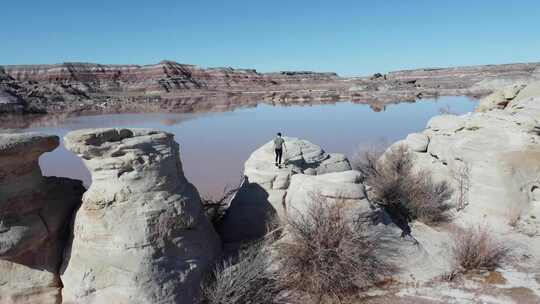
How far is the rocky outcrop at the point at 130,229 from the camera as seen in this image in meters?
5.00

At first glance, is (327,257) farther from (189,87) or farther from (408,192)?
(189,87)

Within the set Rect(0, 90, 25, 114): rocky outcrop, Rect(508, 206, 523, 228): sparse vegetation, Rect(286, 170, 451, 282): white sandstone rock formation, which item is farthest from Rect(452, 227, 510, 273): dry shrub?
Rect(0, 90, 25, 114): rocky outcrop

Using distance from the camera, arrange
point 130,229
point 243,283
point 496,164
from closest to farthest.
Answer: point 130,229 → point 243,283 → point 496,164

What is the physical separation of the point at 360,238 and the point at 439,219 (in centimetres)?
380

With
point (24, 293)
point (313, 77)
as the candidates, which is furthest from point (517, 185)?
point (313, 77)

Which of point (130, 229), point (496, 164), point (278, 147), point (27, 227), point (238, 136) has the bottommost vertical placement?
point (238, 136)

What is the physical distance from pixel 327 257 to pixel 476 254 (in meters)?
2.79

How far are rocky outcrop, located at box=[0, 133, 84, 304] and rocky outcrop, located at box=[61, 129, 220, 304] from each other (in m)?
0.25

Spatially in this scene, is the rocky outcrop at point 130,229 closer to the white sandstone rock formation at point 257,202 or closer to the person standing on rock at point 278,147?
the white sandstone rock formation at point 257,202

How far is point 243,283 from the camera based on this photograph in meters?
5.71

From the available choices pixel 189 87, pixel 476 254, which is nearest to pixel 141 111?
pixel 189 87

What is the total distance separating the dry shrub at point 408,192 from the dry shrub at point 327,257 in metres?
2.89

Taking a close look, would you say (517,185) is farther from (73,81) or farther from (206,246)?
(73,81)

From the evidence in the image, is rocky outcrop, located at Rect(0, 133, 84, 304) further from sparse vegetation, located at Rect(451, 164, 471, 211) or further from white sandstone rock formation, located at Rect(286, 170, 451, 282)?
sparse vegetation, located at Rect(451, 164, 471, 211)
